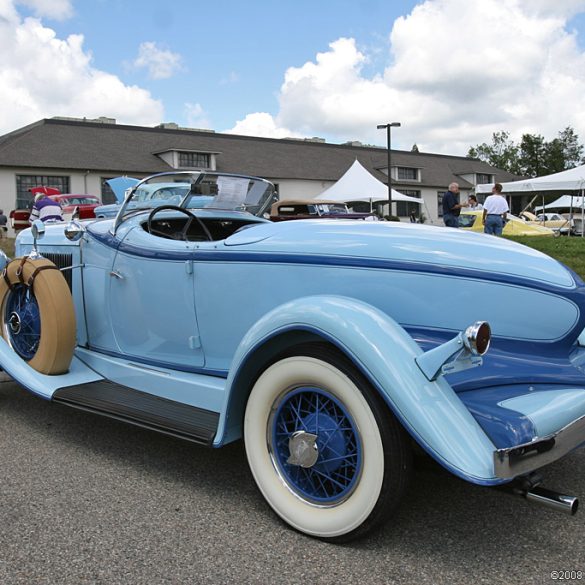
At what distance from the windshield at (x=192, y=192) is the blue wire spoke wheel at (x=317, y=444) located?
1.77 metres

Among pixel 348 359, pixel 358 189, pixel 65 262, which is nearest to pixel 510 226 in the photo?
pixel 358 189

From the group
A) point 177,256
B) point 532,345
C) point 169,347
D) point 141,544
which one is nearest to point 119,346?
point 169,347

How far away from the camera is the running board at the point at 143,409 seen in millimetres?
2719

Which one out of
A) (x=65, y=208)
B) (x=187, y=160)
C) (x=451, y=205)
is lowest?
(x=451, y=205)

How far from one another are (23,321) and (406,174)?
150 ft

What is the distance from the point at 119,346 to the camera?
360 cm

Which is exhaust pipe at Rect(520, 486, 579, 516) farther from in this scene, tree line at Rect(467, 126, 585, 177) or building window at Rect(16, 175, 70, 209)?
tree line at Rect(467, 126, 585, 177)

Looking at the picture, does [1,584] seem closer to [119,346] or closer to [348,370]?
[348,370]

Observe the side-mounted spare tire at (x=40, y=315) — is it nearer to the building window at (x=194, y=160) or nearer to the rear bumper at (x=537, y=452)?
the rear bumper at (x=537, y=452)

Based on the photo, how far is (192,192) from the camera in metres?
3.79

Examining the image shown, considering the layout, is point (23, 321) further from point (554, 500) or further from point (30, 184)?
point (30, 184)

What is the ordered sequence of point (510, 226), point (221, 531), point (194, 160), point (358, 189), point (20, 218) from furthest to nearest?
1. point (194, 160)
2. point (358, 189)
3. point (20, 218)
4. point (510, 226)
5. point (221, 531)

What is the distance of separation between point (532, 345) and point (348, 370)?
0.83 meters

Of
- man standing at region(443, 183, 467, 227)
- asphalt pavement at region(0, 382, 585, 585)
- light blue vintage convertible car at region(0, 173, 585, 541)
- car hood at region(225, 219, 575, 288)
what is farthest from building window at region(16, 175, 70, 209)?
car hood at region(225, 219, 575, 288)
